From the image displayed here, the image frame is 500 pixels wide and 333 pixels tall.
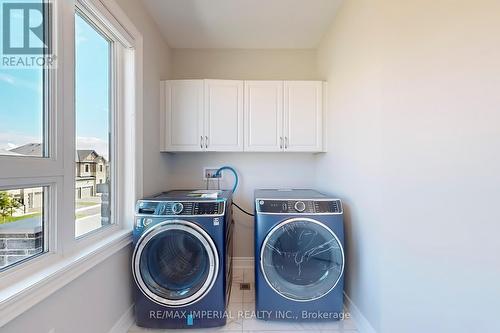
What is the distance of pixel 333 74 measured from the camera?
7.74 feet

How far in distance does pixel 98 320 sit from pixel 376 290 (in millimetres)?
1715

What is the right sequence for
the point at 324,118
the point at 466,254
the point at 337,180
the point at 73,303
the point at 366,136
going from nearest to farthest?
1. the point at 466,254
2. the point at 73,303
3. the point at 366,136
4. the point at 337,180
5. the point at 324,118

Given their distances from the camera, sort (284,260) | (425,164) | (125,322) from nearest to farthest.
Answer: (425,164), (125,322), (284,260)

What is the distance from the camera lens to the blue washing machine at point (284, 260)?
6.05 ft

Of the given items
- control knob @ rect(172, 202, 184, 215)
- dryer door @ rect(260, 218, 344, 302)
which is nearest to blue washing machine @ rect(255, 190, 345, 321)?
dryer door @ rect(260, 218, 344, 302)

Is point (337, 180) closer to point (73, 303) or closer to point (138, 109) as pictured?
point (138, 109)

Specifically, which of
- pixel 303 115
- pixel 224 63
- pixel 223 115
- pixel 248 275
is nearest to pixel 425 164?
pixel 303 115

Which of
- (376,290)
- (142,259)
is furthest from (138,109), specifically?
(376,290)

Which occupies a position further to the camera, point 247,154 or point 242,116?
point 247,154

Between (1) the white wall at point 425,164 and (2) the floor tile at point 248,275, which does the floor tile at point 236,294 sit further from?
(1) the white wall at point 425,164

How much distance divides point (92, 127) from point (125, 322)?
1.39 m

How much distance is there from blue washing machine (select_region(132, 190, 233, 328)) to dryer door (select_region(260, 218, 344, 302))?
363 mm

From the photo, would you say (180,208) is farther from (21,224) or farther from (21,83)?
(21,83)

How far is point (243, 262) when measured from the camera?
290 centimetres
